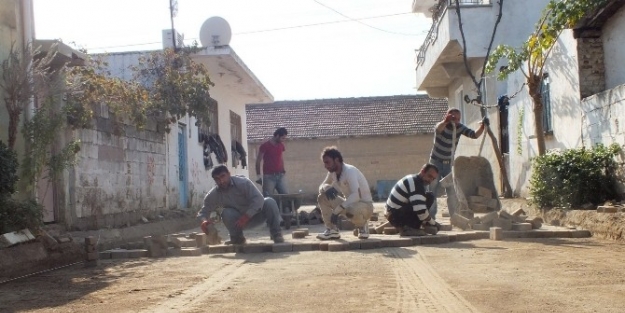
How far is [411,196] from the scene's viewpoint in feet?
30.6

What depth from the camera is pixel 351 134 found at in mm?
35312

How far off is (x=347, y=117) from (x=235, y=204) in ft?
94.2

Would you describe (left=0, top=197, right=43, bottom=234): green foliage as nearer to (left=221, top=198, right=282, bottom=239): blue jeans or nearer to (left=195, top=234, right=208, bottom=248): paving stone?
(left=195, top=234, right=208, bottom=248): paving stone

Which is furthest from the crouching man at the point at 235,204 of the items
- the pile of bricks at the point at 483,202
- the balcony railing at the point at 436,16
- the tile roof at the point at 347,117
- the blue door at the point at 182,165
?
the tile roof at the point at 347,117

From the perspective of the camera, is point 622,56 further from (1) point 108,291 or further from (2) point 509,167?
(1) point 108,291

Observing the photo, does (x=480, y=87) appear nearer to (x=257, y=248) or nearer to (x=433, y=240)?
(x=433, y=240)

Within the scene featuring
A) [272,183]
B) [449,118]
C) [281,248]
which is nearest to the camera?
[281,248]

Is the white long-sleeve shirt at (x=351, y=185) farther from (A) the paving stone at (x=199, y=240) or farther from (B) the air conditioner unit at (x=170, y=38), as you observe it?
(B) the air conditioner unit at (x=170, y=38)

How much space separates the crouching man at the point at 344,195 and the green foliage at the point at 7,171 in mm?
3618

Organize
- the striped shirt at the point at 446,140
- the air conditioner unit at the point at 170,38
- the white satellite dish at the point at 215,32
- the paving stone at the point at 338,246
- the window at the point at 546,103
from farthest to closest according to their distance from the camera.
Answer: the white satellite dish at the point at 215,32
the air conditioner unit at the point at 170,38
the window at the point at 546,103
the striped shirt at the point at 446,140
the paving stone at the point at 338,246

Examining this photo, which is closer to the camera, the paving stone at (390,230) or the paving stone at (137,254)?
the paving stone at (137,254)

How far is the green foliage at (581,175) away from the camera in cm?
1026

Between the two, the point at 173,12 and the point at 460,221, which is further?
the point at 173,12

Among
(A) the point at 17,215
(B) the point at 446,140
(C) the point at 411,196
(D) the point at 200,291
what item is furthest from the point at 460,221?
(A) the point at 17,215
